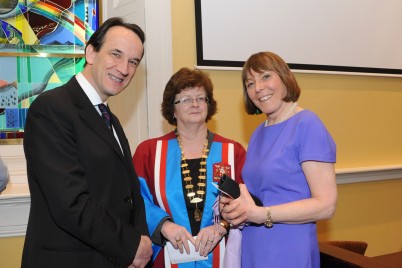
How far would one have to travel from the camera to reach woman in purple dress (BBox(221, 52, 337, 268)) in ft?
5.71

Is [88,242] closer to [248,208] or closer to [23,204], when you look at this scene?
[248,208]

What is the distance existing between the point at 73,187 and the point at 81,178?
5 cm

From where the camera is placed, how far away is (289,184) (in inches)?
71.2

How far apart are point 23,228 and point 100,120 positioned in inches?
59.8

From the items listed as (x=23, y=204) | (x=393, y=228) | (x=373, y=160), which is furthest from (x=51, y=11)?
(x=393, y=228)

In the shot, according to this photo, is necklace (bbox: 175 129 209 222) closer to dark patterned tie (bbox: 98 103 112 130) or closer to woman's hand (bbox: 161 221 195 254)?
woman's hand (bbox: 161 221 195 254)

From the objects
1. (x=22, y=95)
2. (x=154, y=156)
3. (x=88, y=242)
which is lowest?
(x=88, y=242)

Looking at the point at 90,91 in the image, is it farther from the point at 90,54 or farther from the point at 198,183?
the point at 198,183

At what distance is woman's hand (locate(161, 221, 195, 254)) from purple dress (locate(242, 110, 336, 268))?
31 centimetres

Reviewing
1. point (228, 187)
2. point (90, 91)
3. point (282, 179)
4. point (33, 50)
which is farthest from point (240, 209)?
point (33, 50)

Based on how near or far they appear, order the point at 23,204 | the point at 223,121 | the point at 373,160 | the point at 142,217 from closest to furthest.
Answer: the point at 142,217 < the point at 23,204 < the point at 223,121 < the point at 373,160

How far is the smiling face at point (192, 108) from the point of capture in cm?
223

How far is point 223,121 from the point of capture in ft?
10.8

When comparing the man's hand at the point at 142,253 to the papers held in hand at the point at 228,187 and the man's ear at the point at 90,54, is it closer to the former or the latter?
the papers held in hand at the point at 228,187
